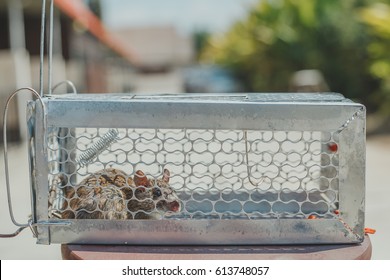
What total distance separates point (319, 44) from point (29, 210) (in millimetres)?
9701

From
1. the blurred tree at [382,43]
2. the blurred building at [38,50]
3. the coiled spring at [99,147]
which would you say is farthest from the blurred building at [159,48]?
the coiled spring at [99,147]

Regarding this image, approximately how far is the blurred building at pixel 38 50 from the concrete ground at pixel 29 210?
1141 millimetres

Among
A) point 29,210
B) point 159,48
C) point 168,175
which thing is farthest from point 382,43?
point 159,48

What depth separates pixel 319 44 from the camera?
14023mm

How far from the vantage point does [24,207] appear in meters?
6.13

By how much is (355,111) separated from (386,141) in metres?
9.09

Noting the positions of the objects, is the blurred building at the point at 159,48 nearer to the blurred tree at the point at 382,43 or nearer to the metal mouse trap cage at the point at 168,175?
the blurred tree at the point at 382,43

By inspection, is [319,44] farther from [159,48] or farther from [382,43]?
[159,48]

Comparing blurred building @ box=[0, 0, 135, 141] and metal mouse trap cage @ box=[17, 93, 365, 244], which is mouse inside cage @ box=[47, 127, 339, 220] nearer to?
metal mouse trap cage @ box=[17, 93, 365, 244]

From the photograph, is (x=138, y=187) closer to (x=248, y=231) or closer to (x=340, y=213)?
(x=248, y=231)

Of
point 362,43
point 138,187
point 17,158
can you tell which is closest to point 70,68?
point 17,158

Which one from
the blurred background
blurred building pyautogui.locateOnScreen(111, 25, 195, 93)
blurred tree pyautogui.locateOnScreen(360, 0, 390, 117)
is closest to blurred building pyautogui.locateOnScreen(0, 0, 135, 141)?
the blurred background

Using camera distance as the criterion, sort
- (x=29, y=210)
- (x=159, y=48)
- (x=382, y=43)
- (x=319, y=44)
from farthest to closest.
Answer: (x=159, y=48)
(x=319, y=44)
(x=382, y=43)
(x=29, y=210)

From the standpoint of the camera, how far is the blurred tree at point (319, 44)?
1294 cm
